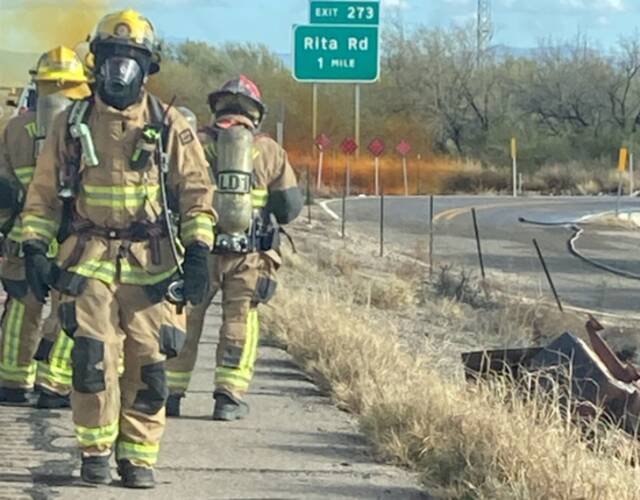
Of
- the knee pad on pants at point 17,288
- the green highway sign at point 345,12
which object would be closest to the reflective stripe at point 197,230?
the knee pad on pants at point 17,288

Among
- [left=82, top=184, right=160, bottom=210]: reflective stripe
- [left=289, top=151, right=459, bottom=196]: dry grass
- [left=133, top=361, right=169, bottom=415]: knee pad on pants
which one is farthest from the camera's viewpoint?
[left=289, top=151, right=459, bottom=196]: dry grass

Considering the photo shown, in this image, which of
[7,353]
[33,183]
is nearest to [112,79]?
[33,183]

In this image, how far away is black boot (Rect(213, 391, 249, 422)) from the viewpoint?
28.3ft

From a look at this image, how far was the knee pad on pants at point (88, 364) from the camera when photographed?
21.4ft

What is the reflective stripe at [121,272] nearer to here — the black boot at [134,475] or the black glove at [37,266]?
the black glove at [37,266]

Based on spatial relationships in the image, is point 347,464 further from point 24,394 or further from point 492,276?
point 492,276

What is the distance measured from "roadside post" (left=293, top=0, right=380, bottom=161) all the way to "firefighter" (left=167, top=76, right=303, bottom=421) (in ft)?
59.9

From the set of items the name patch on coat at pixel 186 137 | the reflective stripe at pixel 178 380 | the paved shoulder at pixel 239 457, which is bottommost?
the paved shoulder at pixel 239 457

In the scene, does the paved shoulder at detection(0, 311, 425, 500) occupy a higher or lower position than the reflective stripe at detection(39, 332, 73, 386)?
lower

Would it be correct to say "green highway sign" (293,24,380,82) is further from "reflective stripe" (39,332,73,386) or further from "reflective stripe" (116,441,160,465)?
"reflective stripe" (116,441,160,465)

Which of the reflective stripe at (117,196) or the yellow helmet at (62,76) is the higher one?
the yellow helmet at (62,76)

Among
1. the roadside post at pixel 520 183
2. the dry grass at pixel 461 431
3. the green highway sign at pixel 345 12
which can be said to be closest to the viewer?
the dry grass at pixel 461 431

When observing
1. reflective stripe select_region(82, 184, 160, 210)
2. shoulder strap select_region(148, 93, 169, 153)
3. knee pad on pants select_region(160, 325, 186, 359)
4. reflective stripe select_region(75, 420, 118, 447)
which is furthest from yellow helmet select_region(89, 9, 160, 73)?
reflective stripe select_region(75, 420, 118, 447)

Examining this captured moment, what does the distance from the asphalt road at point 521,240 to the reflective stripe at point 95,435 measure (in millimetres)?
12972
